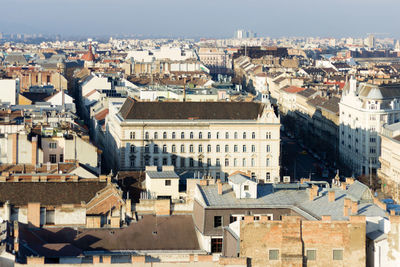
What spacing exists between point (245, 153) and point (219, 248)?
1920 inches

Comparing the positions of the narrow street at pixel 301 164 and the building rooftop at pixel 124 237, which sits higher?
the building rooftop at pixel 124 237

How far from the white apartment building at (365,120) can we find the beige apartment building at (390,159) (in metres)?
3.64

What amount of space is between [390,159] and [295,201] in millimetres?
51374

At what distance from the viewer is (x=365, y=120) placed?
10731cm

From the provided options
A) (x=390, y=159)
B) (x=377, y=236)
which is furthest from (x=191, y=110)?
(x=377, y=236)

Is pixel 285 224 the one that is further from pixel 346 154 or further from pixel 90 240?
pixel 346 154

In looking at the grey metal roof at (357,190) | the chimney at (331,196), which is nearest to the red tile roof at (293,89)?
the grey metal roof at (357,190)

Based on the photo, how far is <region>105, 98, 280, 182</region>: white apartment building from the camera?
297 ft

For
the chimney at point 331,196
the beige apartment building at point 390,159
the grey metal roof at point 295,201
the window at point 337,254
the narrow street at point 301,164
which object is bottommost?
the narrow street at point 301,164

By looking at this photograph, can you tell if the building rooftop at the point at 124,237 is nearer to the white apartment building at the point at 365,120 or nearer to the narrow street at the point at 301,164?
the narrow street at the point at 301,164

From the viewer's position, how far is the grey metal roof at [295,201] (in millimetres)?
40688

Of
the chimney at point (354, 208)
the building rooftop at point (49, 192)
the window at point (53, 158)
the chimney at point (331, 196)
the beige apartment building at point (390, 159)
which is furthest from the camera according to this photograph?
the beige apartment building at point (390, 159)

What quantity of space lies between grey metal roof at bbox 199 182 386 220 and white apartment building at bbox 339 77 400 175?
5623 cm

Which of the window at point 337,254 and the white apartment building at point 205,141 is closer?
Answer: the window at point 337,254
